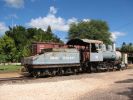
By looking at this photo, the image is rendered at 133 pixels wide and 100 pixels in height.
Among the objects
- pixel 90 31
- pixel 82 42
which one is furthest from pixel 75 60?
pixel 90 31

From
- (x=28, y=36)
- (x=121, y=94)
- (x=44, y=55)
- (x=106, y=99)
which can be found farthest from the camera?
(x=28, y=36)

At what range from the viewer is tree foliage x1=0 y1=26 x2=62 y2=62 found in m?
69.2

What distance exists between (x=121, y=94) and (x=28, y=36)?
3646 inches

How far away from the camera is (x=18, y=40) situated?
96625 mm

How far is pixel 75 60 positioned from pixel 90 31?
49952mm

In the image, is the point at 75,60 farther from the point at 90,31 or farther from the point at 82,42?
the point at 90,31

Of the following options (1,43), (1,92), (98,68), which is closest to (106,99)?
(1,92)

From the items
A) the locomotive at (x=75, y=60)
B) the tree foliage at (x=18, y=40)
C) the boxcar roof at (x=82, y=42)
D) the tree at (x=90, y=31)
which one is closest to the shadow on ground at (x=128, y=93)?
the locomotive at (x=75, y=60)

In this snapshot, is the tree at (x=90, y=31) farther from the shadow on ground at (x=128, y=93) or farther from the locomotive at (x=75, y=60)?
the shadow on ground at (x=128, y=93)

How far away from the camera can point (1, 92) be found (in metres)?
16.2

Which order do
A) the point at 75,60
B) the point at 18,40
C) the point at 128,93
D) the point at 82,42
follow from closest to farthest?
the point at 128,93, the point at 75,60, the point at 82,42, the point at 18,40

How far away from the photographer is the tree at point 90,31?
3044 inches

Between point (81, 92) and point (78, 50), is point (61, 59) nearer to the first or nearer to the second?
point (78, 50)

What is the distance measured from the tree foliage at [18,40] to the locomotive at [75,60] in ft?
99.6
